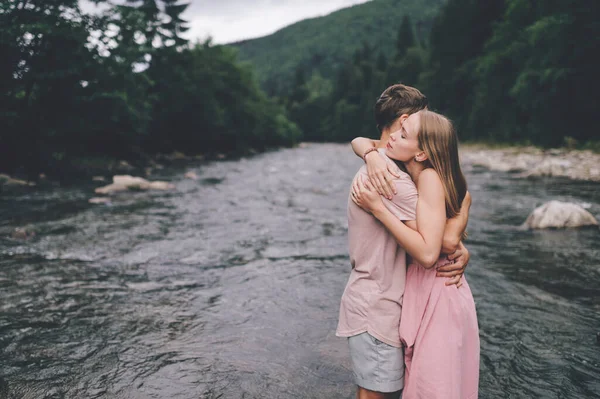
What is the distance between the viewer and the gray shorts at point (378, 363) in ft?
6.82

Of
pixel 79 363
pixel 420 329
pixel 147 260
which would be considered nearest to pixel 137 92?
pixel 147 260

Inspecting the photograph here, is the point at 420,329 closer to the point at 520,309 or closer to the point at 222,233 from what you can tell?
the point at 520,309

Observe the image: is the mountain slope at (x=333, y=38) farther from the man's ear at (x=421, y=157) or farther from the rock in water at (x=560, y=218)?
the man's ear at (x=421, y=157)

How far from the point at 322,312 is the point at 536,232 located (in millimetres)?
5438

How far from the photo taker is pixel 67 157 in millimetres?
21500

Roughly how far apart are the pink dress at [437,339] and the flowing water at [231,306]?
1578 millimetres

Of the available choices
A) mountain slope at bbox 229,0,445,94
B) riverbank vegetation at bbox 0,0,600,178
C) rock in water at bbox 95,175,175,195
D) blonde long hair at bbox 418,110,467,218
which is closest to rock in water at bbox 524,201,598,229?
blonde long hair at bbox 418,110,467,218

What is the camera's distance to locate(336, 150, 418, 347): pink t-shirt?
6.74ft

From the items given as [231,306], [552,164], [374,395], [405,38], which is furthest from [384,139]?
[405,38]

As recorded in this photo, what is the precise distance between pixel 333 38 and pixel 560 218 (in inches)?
6574

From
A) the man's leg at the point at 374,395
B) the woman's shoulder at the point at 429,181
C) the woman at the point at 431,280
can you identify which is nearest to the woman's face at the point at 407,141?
the woman at the point at 431,280

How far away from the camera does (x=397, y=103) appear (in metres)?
2.30

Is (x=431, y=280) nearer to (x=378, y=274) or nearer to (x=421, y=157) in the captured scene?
(x=378, y=274)

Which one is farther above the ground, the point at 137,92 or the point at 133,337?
the point at 137,92
